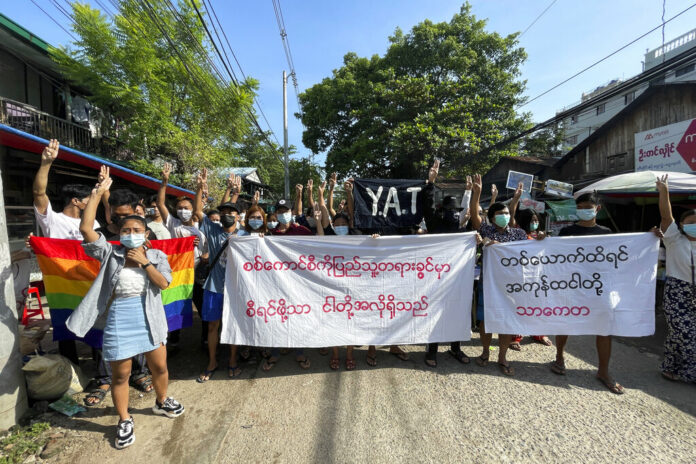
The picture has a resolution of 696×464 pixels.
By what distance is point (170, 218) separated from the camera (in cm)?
394

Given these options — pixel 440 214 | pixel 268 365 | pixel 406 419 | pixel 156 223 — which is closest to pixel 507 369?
pixel 406 419

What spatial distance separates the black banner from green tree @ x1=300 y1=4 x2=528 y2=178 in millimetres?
9584

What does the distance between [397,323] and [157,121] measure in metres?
10.0

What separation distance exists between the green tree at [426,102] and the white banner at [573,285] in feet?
33.0

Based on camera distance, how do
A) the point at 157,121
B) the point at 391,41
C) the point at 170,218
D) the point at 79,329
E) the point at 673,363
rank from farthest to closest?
1. the point at 391,41
2. the point at 157,121
3. the point at 170,218
4. the point at 673,363
5. the point at 79,329

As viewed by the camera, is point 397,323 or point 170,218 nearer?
point 397,323

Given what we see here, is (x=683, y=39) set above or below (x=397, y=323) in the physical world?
above

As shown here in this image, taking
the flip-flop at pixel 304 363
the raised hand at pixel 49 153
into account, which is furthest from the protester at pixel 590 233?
the raised hand at pixel 49 153

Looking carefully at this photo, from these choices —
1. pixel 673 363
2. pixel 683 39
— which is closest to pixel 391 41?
pixel 673 363

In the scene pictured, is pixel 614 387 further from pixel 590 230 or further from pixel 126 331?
pixel 126 331

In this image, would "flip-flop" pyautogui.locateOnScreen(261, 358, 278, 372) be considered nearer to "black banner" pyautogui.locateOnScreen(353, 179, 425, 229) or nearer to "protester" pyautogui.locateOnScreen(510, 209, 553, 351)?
"black banner" pyautogui.locateOnScreen(353, 179, 425, 229)

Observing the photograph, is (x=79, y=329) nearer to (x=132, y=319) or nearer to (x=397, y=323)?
(x=132, y=319)

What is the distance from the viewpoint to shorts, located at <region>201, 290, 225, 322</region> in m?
3.28

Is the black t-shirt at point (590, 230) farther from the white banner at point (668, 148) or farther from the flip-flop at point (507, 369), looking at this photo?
the white banner at point (668, 148)
